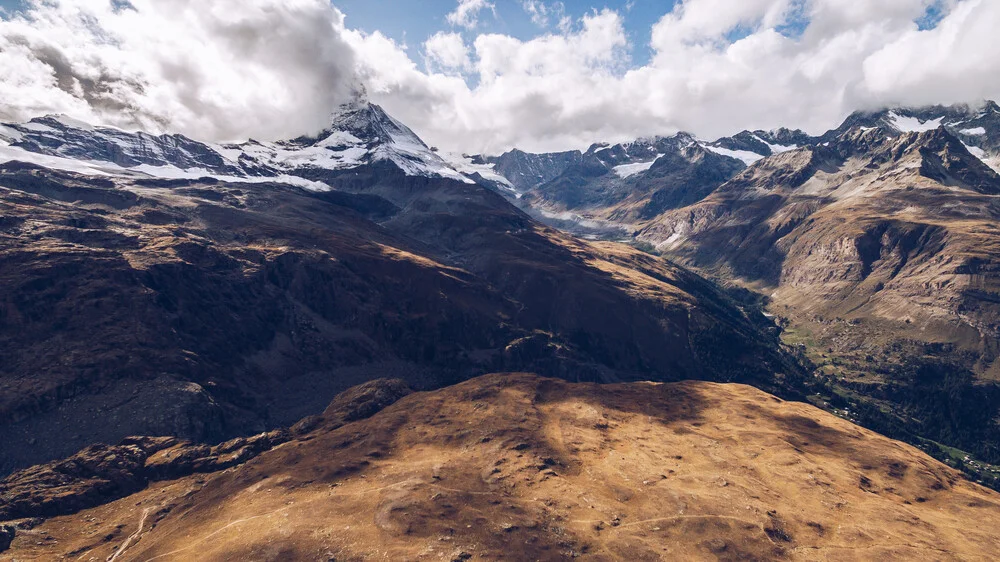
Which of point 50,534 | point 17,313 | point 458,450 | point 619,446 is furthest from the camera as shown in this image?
point 17,313

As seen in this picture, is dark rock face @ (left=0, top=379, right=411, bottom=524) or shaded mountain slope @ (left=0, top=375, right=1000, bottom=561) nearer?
shaded mountain slope @ (left=0, top=375, right=1000, bottom=561)

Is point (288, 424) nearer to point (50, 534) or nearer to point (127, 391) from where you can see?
point (127, 391)

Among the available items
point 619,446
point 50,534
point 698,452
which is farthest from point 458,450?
point 50,534

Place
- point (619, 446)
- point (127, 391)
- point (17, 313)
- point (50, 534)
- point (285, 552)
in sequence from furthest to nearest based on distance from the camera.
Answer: point (17, 313)
point (127, 391)
point (619, 446)
point (50, 534)
point (285, 552)

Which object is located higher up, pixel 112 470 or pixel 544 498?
pixel 112 470

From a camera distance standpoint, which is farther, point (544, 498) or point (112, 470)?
point (112, 470)

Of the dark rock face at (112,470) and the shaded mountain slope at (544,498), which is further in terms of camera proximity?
the dark rock face at (112,470)

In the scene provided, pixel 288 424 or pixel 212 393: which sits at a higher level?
pixel 212 393

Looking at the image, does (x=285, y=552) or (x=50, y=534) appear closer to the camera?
(x=285, y=552)
